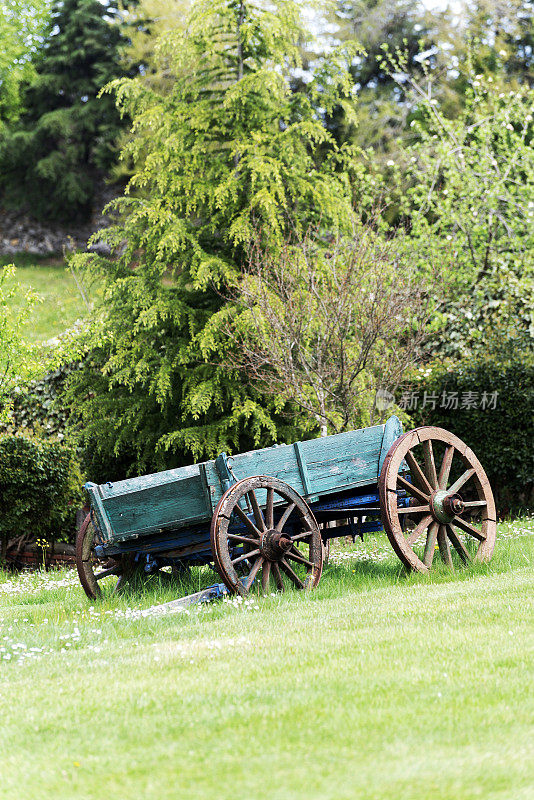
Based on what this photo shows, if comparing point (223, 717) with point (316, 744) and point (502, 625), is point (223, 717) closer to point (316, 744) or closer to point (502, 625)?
point (316, 744)

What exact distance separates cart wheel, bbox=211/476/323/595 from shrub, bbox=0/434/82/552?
6.04 meters

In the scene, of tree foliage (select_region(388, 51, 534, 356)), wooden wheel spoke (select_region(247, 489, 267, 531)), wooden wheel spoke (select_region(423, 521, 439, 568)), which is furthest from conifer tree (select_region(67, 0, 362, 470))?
wooden wheel spoke (select_region(247, 489, 267, 531))

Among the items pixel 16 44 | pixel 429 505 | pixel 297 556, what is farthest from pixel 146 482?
pixel 16 44

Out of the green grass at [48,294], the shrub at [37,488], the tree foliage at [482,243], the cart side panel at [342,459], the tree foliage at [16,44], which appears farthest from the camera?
the tree foliage at [16,44]

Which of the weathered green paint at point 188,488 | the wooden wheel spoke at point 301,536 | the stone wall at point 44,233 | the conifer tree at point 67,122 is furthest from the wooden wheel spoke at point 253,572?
the stone wall at point 44,233

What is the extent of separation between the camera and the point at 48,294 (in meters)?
25.1

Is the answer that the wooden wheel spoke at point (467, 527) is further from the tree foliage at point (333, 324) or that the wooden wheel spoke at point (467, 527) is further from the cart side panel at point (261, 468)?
the tree foliage at point (333, 324)

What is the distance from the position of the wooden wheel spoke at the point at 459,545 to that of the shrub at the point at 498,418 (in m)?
4.93

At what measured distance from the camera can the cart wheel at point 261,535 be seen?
18.7 ft

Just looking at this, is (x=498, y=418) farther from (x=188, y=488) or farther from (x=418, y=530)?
(x=188, y=488)

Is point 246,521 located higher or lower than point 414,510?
higher

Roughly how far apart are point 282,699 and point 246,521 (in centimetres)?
233

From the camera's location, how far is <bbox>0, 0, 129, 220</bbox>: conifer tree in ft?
89.5

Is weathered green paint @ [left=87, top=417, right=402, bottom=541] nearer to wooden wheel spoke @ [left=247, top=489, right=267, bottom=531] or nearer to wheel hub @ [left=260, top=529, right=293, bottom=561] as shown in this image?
wooden wheel spoke @ [left=247, top=489, right=267, bottom=531]
